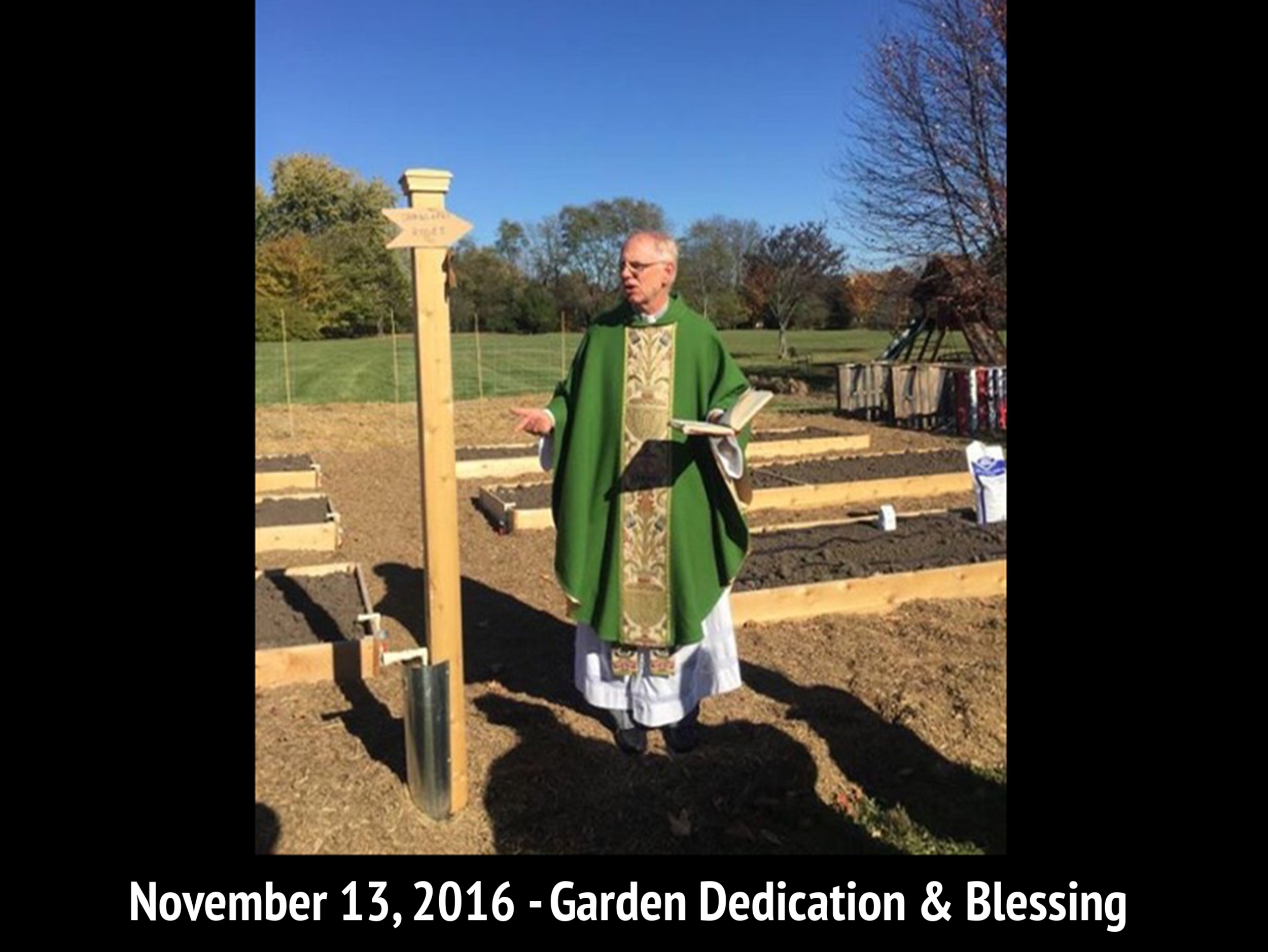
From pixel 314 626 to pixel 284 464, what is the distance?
6107 mm

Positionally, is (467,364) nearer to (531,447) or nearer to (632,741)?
(531,447)

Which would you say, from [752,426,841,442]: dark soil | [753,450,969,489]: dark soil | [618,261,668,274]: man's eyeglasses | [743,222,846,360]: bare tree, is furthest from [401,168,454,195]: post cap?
[743,222,846,360]: bare tree

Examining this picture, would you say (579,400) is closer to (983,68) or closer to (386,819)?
(386,819)

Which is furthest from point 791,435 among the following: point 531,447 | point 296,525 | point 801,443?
point 296,525

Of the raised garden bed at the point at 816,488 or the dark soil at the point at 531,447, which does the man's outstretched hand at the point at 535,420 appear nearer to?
the raised garden bed at the point at 816,488

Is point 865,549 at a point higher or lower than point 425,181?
lower

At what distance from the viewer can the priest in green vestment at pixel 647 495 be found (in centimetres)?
418

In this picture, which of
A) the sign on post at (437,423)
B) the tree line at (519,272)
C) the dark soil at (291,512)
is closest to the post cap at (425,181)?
the sign on post at (437,423)

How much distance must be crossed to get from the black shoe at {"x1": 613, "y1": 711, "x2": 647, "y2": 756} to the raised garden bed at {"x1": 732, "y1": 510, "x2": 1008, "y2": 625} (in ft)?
5.97

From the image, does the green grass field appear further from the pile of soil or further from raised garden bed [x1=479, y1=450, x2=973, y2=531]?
the pile of soil

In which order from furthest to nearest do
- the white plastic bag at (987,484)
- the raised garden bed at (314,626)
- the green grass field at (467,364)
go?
1. the green grass field at (467,364)
2. the white plastic bag at (987,484)
3. the raised garden bed at (314,626)

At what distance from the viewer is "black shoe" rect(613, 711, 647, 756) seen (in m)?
4.38

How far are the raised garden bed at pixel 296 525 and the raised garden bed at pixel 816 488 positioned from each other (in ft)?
5.07

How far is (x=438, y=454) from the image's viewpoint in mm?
3551
